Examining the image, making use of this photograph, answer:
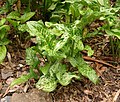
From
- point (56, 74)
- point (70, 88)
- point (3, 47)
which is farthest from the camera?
point (3, 47)

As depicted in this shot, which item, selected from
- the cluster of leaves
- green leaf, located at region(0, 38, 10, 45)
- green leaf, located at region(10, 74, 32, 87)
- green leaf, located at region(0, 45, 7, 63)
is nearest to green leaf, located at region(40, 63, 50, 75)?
the cluster of leaves

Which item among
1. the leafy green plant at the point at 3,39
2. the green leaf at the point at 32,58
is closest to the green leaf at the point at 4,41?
the leafy green plant at the point at 3,39

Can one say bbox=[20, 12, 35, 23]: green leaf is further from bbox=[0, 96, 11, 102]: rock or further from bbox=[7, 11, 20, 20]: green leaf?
bbox=[0, 96, 11, 102]: rock

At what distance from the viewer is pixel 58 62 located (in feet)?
7.22

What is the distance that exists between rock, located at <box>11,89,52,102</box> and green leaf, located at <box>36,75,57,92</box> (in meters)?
0.13

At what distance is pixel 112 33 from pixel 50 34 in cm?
42

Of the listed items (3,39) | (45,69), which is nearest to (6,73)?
(3,39)

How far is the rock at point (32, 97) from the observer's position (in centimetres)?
222

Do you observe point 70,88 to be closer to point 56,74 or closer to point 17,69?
point 56,74

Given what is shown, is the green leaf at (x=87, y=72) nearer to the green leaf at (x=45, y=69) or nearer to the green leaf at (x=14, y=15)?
the green leaf at (x=45, y=69)

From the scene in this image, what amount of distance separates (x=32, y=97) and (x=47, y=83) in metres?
0.18

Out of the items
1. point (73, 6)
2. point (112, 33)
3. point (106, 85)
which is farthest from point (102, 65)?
point (73, 6)

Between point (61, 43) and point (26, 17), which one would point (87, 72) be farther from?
point (26, 17)

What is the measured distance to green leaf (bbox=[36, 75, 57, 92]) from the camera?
211 centimetres
